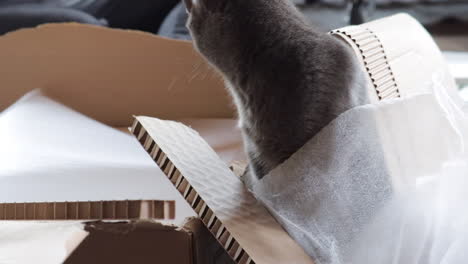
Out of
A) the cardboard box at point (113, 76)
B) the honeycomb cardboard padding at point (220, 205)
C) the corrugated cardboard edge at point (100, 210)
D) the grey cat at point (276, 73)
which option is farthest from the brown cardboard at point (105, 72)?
the corrugated cardboard edge at point (100, 210)

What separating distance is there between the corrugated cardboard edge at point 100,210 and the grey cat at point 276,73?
18 centimetres

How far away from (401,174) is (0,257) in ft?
1.03

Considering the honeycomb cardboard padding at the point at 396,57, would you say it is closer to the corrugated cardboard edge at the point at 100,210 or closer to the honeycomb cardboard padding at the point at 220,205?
the honeycomb cardboard padding at the point at 220,205

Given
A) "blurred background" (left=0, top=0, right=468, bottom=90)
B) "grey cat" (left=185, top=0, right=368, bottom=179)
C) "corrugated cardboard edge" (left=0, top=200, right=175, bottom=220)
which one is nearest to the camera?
"corrugated cardboard edge" (left=0, top=200, right=175, bottom=220)

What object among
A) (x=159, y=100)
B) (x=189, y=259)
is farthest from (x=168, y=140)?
(x=159, y=100)

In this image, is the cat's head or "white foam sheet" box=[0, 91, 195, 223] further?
"white foam sheet" box=[0, 91, 195, 223]

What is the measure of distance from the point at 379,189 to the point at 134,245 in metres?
0.20

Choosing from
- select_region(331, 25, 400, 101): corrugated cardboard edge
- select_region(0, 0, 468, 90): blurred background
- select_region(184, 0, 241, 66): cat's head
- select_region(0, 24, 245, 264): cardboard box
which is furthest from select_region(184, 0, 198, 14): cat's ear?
select_region(0, 0, 468, 90): blurred background

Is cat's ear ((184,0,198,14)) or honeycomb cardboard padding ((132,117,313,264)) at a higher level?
cat's ear ((184,0,198,14))

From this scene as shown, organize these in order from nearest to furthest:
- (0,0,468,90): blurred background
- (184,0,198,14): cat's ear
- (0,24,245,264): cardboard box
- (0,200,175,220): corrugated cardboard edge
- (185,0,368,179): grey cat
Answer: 1. (0,200,175,220): corrugated cardboard edge
2. (185,0,368,179): grey cat
3. (184,0,198,14): cat's ear
4. (0,24,245,264): cardboard box
5. (0,0,468,90): blurred background

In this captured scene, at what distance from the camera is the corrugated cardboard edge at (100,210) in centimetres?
40

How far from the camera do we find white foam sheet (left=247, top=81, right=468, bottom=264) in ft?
1.60

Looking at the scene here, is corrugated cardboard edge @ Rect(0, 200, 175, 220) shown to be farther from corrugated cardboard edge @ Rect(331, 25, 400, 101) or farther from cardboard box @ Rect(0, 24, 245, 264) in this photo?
cardboard box @ Rect(0, 24, 245, 264)

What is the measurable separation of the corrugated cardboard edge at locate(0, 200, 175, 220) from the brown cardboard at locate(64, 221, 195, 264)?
0.03m
